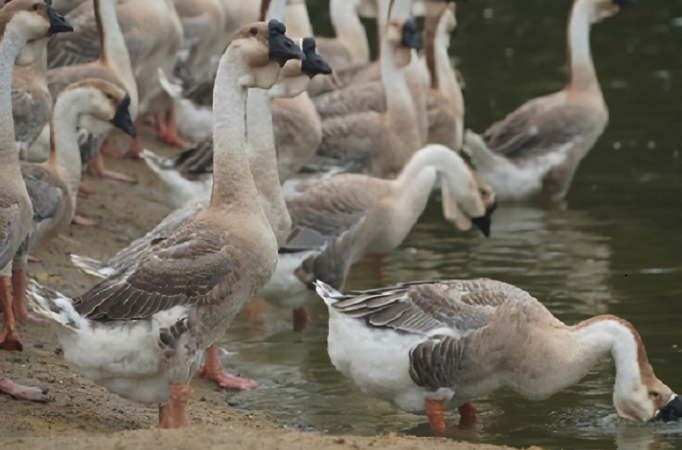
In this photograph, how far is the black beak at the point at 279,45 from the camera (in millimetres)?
6984

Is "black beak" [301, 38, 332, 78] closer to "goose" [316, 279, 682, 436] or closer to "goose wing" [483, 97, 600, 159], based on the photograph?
"goose" [316, 279, 682, 436]

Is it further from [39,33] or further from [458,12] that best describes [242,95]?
[458,12]

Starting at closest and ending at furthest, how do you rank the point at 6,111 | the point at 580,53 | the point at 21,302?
1. the point at 6,111
2. the point at 21,302
3. the point at 580,53

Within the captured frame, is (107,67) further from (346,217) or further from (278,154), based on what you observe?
(346,217)

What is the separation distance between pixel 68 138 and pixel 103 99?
0.43 m

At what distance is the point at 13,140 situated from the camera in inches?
288

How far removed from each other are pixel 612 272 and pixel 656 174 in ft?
12.4

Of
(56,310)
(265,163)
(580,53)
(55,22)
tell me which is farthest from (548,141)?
(56,310)

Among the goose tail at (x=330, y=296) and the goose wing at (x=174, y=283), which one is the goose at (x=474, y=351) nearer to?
the goose tail at (x=330, y=296)

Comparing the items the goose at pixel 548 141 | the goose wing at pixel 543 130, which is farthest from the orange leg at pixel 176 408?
the goose wing at pixel 543 130

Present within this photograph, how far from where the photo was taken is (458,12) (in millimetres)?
28406

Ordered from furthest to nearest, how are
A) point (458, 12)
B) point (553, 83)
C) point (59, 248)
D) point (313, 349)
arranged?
point (458, 12) < point (553, 83) < point (59, 248) < point (313, 349)

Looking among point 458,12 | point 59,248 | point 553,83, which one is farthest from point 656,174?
point 458,12

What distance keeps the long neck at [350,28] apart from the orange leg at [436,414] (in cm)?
1108
